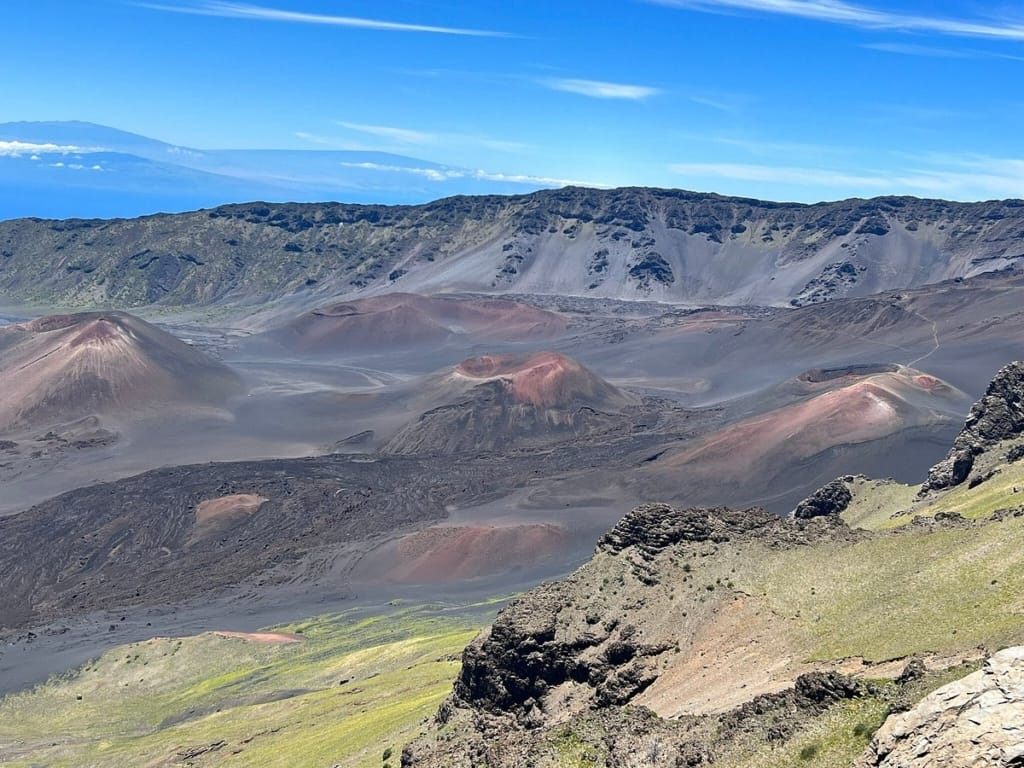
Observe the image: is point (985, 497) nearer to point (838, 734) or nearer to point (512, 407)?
point (838, 734)

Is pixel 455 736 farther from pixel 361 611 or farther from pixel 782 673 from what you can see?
pixel 361 611

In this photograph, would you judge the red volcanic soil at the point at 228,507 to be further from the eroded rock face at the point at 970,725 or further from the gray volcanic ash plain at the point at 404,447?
the eroded rock face at the point at 970,725

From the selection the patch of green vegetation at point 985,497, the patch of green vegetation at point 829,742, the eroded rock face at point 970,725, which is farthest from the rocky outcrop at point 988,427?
the eroded rock face at point 970,725

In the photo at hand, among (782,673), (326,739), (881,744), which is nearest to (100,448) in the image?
(326,739)

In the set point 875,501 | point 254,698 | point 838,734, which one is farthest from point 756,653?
point 875,501

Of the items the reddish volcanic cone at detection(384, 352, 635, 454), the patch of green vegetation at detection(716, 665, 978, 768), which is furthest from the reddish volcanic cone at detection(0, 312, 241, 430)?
the patch of green vegetation at detection(716, 665, 978, 768)
